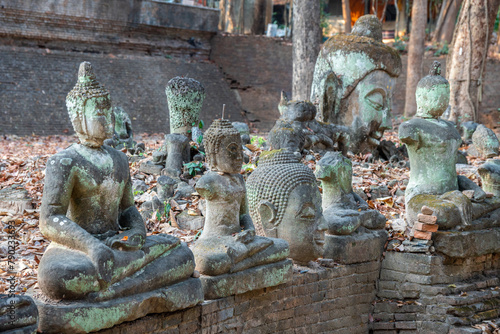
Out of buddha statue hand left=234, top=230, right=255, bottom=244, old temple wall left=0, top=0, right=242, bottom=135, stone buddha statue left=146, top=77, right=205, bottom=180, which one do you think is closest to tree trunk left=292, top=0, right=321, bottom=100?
stone buddha statue left=146, top=77, right=205, bottom=180

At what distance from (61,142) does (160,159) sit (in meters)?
6.18

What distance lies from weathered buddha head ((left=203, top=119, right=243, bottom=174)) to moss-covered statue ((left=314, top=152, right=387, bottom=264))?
47.1 inches

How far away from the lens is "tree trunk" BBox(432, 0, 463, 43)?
21672 millimetres

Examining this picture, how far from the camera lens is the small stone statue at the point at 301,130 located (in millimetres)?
7879

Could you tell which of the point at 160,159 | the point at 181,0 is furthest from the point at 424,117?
the point at 181,0

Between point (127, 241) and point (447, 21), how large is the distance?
19.9 meters

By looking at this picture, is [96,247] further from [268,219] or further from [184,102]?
[184,102]

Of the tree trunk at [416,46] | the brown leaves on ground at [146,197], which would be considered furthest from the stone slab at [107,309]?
the tree trunk at [416,46]

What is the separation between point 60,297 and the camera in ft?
12.0

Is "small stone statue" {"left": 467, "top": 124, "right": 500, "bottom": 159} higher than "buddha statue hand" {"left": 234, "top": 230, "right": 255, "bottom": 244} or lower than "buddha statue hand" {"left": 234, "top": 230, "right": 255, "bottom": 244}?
higher

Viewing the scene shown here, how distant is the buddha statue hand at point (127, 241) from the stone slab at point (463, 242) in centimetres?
310

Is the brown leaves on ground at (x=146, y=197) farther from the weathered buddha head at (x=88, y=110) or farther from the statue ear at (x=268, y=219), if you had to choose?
Result: the weathered buddha head at (x=88, y=110)

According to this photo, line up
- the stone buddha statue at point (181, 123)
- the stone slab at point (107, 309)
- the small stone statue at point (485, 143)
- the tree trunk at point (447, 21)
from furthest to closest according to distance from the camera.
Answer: the tree trunk at point (447, 21)
the small stone statue at point (485, 143)
the stone buddha statue at point (181, 123)
the stone slab at point (107, 309)

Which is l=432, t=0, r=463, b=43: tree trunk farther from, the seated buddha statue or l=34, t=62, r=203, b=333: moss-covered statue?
l=34, t=62, r=203, b=333: moss-covered statue
